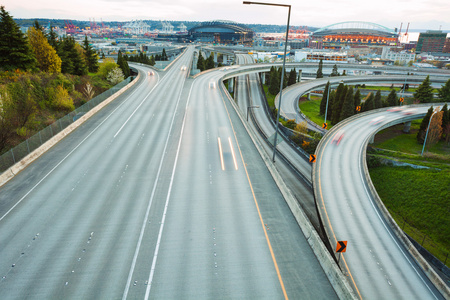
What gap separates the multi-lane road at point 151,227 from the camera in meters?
11.9

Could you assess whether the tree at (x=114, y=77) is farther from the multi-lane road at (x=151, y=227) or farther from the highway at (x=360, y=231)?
the highway at (x=360, y=231)

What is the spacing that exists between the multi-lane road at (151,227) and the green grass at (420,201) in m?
19.8

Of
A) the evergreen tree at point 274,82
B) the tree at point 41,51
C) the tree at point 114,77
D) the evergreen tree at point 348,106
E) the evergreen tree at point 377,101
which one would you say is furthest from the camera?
the evergreen tree at point 274,82

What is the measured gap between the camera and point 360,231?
22.9 meters

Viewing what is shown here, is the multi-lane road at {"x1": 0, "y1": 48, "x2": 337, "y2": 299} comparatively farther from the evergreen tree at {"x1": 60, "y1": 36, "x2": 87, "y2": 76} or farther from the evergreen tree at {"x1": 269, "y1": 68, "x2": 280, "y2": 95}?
the evergreen tree at {"x1": 269, "y1": 68, "x2": 280, "y2": 95}

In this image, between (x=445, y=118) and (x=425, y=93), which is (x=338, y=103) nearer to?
(x=445, y=118)

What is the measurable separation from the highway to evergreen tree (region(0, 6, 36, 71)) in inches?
1771

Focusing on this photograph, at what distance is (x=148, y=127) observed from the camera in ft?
108

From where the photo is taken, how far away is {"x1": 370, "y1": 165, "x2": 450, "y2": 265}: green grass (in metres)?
27.2

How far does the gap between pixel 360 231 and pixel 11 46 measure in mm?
50642

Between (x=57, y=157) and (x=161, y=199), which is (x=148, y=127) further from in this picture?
(x=161, y=199)

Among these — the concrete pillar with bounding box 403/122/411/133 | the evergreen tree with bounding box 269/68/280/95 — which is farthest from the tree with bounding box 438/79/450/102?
the evergreen tree with bounding box 269/68/280/95

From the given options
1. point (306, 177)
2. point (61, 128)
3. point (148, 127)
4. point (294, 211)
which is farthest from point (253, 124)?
point (294, 211)

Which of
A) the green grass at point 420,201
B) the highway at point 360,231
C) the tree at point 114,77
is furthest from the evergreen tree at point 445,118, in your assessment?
the tree at point 114,77
